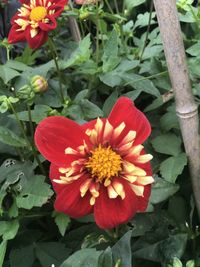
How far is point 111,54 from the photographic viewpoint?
0.91 meters

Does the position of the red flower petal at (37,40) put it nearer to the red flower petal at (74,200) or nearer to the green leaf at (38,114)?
the green leaf at (38,114)

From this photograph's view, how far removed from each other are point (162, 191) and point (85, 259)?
6.1 inches

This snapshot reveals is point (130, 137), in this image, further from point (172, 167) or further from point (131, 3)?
point (131, 3)

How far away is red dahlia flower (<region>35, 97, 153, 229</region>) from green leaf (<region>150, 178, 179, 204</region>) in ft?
0.31

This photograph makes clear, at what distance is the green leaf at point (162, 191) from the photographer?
0.77 metres

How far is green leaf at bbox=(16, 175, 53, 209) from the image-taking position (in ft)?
2.48

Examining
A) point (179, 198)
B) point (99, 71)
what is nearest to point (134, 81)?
point (99, 71)

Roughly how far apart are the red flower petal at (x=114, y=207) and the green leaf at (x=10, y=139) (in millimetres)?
193

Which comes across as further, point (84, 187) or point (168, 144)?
point (168, 144)

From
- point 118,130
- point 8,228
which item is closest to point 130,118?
point 118,130

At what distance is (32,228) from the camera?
0.89 m

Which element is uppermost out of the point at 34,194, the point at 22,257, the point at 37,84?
the point at 37,84

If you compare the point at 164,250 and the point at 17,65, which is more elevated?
the point at 17,65

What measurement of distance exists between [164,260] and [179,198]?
12 centimetres
